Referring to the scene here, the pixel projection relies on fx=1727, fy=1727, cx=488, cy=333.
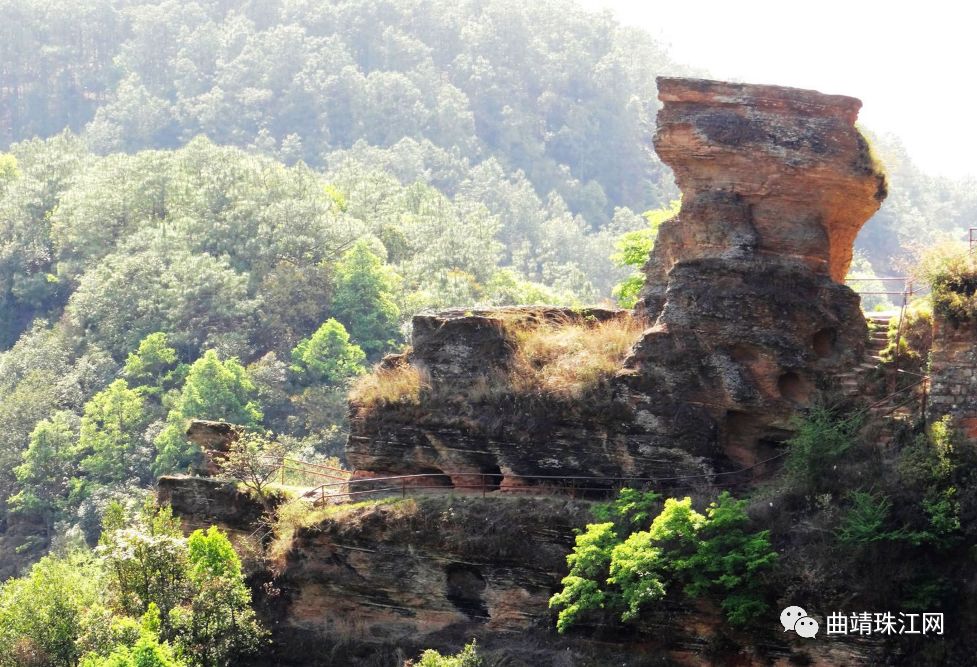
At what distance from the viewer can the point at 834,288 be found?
101 feet

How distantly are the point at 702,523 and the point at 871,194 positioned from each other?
7505mm

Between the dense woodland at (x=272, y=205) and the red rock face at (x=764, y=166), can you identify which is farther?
the dense woodland at (x=272, y=205)

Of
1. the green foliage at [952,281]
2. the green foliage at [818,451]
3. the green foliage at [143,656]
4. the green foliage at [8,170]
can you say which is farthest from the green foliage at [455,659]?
the green foliage at [8,170]

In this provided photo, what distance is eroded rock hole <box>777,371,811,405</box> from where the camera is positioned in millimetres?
30438

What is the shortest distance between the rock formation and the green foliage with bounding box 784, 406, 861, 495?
1.07 metres

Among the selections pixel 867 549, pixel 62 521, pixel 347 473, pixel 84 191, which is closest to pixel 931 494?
pixel 867 549

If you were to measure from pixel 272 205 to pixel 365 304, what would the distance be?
7436mm

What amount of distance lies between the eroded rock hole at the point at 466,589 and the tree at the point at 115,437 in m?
39.8

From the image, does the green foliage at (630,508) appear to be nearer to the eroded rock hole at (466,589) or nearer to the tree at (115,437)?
the eroded rock hole at (466,589)

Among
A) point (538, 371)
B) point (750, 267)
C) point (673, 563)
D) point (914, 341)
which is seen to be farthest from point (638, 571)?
point (914, 341)

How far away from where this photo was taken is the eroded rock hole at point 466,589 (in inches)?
1197

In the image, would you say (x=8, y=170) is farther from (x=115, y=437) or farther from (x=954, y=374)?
(x=954, y=374)

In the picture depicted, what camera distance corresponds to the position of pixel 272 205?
8294 centimetres

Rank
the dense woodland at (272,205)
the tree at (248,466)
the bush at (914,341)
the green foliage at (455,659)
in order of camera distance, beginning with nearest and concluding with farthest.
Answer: the green foliage at (455,659) → the bush at (914,341) → the tree at (248,466) → the dense woodland at (272,205)
